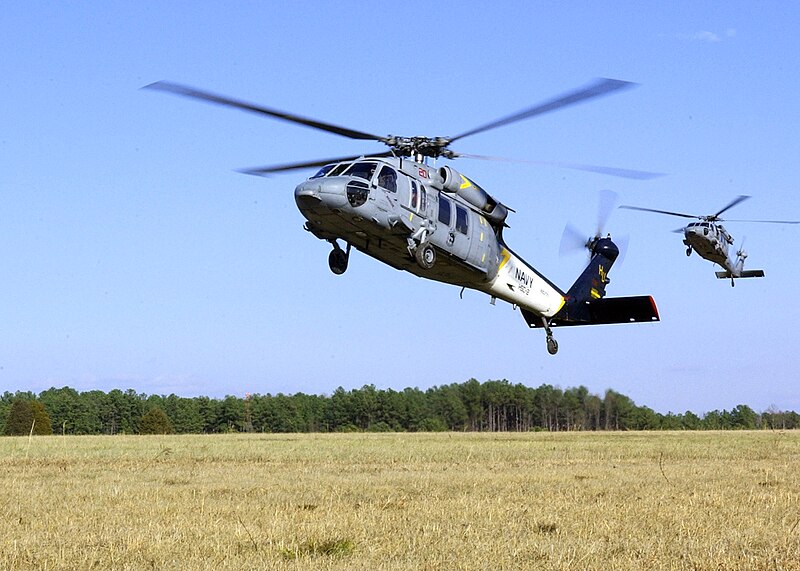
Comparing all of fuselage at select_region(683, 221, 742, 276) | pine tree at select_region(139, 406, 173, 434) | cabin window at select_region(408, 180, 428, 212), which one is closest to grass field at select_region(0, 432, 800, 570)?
cabin window at select_region(408, 180, 428, 212)

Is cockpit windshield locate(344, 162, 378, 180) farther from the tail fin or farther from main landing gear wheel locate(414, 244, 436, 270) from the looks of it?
the tail fin

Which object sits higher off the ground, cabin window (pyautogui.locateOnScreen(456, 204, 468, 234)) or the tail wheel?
cabin window (pyautogui.locateOnScreen(456, 204, 468, 234))

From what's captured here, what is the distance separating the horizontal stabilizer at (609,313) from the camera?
24.4m

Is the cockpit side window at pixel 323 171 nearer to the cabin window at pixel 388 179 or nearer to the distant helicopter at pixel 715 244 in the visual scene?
the cabin window at pixel 388 179

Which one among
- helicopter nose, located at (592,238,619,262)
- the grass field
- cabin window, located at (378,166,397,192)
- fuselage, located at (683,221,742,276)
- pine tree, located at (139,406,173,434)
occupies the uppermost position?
fuselage, located at (683,221,742,276)

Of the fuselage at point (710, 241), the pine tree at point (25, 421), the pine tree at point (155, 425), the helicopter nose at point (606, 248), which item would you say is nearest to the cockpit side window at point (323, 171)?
the helicopter nose at point (606, 248)

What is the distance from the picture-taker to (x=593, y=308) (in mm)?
25438

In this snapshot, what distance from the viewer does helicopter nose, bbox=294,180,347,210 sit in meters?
17.5

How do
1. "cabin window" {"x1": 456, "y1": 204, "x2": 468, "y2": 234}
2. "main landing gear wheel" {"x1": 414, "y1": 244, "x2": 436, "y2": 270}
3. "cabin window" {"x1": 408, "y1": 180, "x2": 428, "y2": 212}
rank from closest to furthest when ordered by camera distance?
"cabin window" {"x1": 408, "y1": 180, "x2": 428, "y2": 212}
"main landing gear wheel" {"x1": 414, "y1": 244, "x2": 436, "y2": 270}
"cabin window" {"x1": 456, "y1": 204, "x2": 468, "y2": 234}

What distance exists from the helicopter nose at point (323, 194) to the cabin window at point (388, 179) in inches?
34.2

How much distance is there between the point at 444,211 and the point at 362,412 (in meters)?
107

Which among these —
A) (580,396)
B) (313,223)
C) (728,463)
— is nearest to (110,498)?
A: (313,223)

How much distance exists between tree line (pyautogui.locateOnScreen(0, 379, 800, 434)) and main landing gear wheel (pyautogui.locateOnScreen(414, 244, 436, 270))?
7650cm

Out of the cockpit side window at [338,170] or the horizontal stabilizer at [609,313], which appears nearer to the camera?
the cockpit side window at [338,170]
